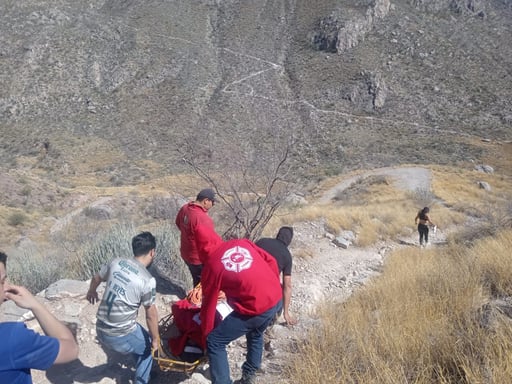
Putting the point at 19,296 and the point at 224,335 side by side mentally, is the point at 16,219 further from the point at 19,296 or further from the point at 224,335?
the point at 19,296

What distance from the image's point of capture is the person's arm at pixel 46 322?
2414 millimetres

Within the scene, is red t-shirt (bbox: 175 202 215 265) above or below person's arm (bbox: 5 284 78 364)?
below

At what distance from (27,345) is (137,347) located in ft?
5.34

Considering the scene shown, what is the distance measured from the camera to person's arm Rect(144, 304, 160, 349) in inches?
143

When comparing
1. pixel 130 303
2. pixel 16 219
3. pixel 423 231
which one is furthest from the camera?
pixel 16 219

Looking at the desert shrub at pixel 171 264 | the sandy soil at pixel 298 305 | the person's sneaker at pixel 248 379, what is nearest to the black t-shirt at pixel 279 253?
the sandy soil at pixel 298 305

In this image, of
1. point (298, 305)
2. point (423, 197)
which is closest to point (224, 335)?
point (298, 305)

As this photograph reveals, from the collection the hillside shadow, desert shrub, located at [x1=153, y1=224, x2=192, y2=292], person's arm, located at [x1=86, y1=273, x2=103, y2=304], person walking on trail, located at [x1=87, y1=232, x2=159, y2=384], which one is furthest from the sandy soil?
person's arm, located at [x1=86, y1=273, x2=103, y2=304]

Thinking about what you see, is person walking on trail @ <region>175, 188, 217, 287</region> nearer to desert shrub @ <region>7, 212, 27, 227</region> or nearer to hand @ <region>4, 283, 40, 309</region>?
hand @ <region>4, 283, 40, 309</region>

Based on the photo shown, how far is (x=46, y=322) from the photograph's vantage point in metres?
2.44

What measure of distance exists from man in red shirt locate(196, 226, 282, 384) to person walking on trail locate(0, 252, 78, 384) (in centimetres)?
113

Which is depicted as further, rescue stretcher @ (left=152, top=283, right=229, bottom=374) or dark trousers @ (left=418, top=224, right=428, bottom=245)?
dark trousers @ (left=418, top=224, right=428, bottom=245)

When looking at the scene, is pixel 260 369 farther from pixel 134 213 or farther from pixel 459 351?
pixel 134 213

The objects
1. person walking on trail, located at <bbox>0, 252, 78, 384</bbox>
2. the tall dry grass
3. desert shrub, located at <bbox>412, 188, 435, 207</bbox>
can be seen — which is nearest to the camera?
person walking on trail, located at <bbox>0, 252, 78, 384</bbox>
